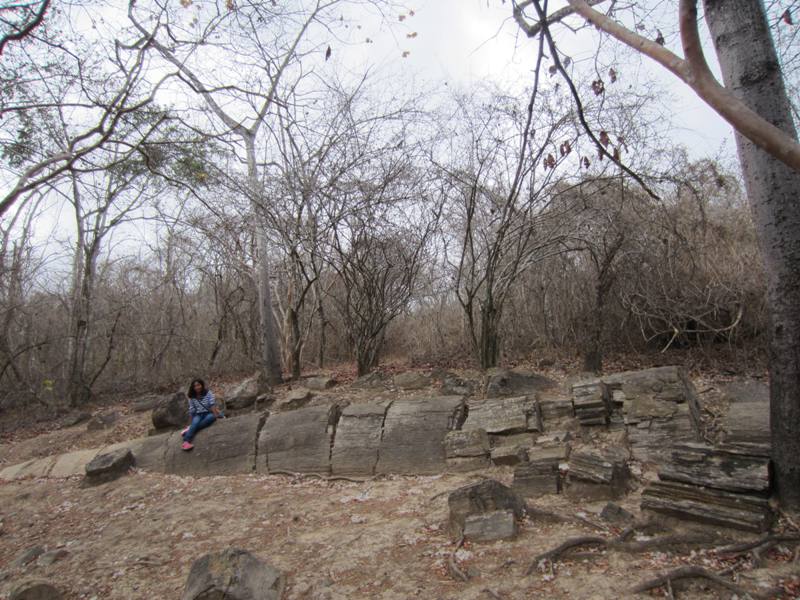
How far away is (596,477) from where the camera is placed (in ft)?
14.2

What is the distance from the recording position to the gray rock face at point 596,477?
429 centimetres

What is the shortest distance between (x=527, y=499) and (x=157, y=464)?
543 centimetres

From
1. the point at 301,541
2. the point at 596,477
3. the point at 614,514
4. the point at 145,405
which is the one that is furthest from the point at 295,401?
the point at 614,514

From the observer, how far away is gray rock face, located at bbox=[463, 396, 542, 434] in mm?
5996

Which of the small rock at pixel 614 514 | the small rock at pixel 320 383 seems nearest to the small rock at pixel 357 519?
the small rock at pixel 614 514

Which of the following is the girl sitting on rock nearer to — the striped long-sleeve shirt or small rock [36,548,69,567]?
the striped long-sleeve shirt

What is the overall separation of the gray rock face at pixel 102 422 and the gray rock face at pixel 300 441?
389 cm

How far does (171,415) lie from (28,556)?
3501mm

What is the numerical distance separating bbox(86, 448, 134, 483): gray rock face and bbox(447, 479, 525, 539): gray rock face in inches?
209

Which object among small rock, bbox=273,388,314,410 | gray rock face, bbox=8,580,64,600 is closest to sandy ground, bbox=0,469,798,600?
gray rock face, bbox=8,580,64,600

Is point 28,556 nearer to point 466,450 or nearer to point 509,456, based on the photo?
point 466,450

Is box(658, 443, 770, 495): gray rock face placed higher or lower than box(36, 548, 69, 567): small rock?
higher

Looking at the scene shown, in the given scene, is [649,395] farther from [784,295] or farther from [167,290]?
[167,290]

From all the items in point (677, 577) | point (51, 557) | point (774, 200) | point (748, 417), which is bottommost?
point (51, 557)
